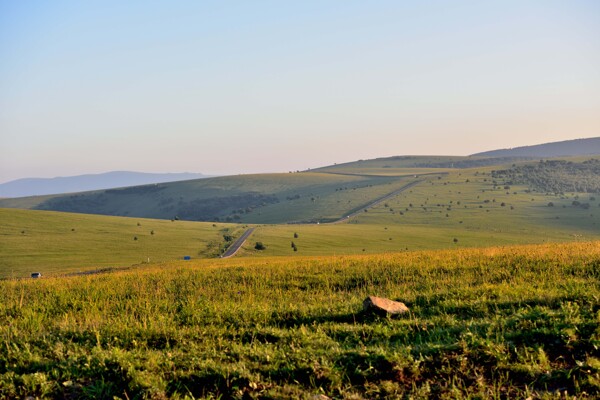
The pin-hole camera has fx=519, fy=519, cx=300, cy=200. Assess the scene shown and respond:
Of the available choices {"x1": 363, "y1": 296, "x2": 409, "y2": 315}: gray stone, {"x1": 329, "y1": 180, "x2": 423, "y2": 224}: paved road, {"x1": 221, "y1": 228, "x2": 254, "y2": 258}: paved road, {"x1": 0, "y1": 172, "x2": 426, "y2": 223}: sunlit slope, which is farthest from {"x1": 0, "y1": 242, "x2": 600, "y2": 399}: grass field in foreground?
{"x1": 0, "y1": 172, "x2": 426, "y2": 223}: sunlit slope

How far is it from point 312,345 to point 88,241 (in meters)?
77.3

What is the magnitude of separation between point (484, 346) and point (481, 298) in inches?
171

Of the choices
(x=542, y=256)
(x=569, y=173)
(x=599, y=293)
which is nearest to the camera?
(x=599, y=293)

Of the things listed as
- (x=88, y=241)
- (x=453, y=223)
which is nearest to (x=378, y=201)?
(x=453, y=223)

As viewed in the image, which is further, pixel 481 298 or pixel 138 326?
pixel 481 298

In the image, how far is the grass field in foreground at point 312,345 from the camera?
7.21 metres

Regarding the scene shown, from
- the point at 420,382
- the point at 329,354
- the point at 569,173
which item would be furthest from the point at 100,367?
the point at 569,173

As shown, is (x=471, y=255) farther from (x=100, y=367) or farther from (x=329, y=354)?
(x=100, y=367)

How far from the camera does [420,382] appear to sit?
289 inches

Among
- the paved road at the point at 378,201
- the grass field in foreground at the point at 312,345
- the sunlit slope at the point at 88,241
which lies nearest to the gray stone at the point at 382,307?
the grass field in foreground at the point at 312,345

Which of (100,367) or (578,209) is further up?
(100,367)

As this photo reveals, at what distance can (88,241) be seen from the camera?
3103 inches

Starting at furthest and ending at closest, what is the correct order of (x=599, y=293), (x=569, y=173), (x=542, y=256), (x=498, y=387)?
(x=569, y=173) < (x=542, y=256) < (x=599, y=293) < (x=498, y=387)

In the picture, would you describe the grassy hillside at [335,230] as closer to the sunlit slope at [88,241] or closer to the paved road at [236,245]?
the sunlit slope at [88,241]
